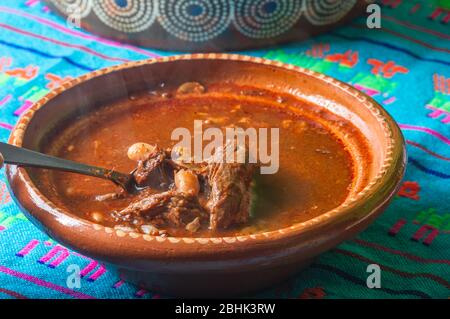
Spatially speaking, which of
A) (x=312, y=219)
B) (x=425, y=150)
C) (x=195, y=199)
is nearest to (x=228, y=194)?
(x=195, y=199)

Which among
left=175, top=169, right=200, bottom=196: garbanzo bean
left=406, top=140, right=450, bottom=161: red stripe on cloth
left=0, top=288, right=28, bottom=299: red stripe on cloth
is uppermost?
left=406, top=140, right=450, bottom=161: red stripe on cloth

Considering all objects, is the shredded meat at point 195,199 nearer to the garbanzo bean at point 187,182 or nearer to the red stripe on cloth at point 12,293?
the garbanzo bean at point 187,182

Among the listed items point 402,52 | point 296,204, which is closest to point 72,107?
point 296,204

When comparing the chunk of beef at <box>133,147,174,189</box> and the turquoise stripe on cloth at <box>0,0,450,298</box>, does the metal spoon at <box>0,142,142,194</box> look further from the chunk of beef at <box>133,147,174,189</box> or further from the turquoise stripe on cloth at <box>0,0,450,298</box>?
the turquoise stripe on cloth at <box>0,0,450,298</box>

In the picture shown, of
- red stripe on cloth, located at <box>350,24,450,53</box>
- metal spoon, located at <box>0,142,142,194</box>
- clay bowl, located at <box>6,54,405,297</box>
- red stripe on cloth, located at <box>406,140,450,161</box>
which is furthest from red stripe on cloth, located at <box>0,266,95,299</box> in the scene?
red stripe on cloth, located at <box>350,24,450,53</box>

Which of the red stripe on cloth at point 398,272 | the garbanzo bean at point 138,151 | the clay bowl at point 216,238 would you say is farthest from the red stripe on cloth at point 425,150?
the garbanzo bean at point 138,151

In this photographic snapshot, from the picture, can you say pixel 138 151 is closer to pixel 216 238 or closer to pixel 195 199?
pixel 195 199

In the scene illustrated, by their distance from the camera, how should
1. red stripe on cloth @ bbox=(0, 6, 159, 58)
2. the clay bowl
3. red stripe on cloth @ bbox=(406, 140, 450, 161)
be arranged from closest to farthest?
the clay bowl, red stripe on cloth @ bbox=(406, 140, 450, 161), red stripe on cloth @ bbox=(0, 6, 159, 58)
